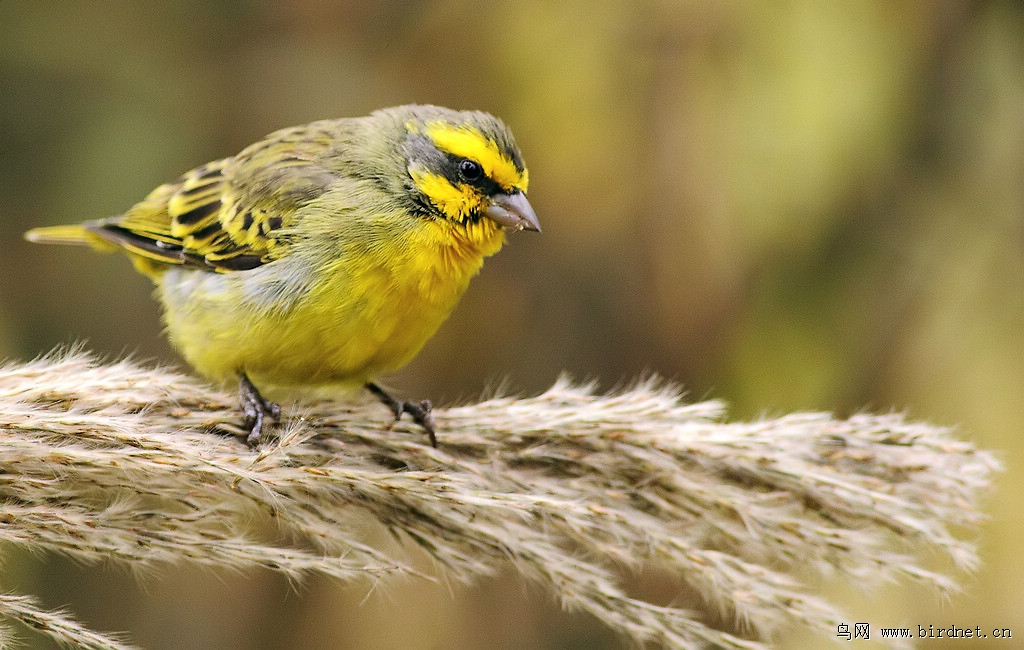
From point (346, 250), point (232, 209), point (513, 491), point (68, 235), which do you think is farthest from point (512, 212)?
point (68, 235)

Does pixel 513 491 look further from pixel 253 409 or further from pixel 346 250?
pixel 346 250

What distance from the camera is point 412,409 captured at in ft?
11.6

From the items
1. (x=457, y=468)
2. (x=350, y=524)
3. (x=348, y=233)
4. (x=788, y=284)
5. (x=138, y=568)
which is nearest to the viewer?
(x=138, y=568)

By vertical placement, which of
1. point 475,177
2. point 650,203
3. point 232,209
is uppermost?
Answer: point 650,203

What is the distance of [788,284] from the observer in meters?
4.63

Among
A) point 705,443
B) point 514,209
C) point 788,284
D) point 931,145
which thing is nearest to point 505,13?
point 514,209

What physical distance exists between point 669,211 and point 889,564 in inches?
84.7

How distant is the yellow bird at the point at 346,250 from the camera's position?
11.6 feet

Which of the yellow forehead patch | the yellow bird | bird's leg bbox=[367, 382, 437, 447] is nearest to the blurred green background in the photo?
bird's leg bbox=[367, 382, 437, 447]

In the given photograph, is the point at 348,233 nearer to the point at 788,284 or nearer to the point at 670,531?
the point at 670,531

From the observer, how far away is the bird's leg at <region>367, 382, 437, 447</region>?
3236 millimetres

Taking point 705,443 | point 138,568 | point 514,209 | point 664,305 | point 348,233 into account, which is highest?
point 664,305

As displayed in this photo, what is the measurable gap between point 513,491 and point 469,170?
125cm

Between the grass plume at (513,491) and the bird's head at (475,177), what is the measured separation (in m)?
0.76
